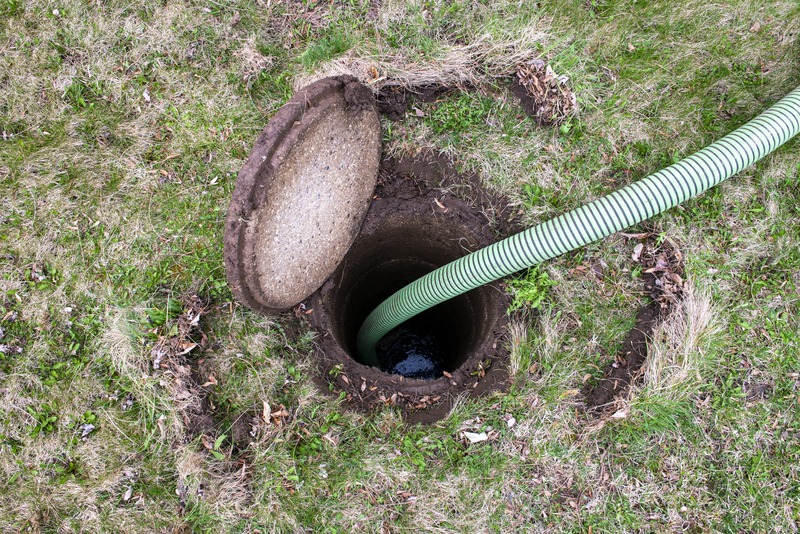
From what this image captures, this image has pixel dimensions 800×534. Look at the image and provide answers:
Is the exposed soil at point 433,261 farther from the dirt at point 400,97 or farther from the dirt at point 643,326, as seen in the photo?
the dirt at point 643,326

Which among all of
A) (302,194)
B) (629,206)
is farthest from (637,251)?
(302,194)

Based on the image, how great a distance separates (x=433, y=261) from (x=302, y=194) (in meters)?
1.28

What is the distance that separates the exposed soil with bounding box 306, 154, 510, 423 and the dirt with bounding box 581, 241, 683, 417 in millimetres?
547

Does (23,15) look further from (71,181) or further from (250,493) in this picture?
(250,493)

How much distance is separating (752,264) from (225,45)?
11.3 ft

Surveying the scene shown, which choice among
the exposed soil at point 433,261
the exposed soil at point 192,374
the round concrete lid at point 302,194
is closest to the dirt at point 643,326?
the exposed soil at point 433,261

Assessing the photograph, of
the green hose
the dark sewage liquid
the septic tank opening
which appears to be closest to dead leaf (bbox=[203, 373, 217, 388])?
the septic tank opening

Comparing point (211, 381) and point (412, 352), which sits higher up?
point (211, 381)

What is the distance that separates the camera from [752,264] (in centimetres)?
291

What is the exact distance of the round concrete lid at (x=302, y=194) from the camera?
2.08 meters

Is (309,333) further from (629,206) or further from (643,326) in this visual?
(643,326)

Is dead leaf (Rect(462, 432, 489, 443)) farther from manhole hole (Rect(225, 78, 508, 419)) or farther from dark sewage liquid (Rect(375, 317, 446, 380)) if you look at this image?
dark sewage liquid (Rect(375, 317, 446, 380))

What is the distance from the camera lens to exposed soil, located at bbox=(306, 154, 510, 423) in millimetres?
2756

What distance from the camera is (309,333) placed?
2787 mm
